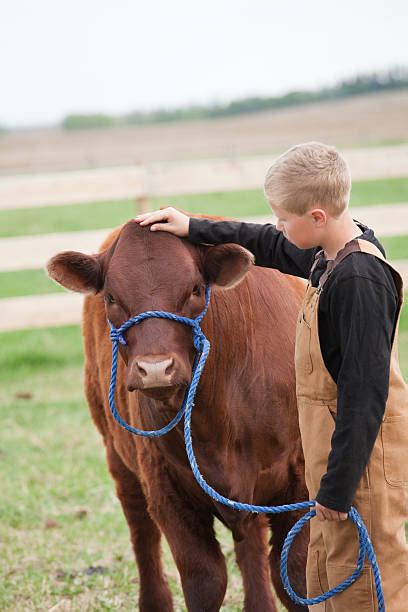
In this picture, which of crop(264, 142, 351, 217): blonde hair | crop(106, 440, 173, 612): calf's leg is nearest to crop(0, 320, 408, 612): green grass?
crop(106, 440, 173, 612): calf's leg

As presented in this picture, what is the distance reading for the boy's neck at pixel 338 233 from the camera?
2.53 meters

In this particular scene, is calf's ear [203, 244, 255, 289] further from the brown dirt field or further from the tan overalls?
the brown dirt field

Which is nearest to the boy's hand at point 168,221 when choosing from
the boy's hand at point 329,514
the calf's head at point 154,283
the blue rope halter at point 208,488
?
the calf's head at point 154,283

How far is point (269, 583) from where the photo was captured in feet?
12.6

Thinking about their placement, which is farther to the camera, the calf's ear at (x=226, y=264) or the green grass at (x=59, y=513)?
the green grass at (x=59, y=513)

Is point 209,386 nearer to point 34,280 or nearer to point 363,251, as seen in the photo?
point 363,251

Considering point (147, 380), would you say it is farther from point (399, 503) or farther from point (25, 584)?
point (25, 584)

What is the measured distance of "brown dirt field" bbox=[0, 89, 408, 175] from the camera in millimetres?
23188

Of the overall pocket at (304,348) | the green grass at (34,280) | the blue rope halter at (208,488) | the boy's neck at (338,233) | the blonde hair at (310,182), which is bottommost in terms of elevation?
the green grass at (34,280)

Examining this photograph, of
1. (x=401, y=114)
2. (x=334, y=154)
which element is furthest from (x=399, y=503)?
(x=401, y=114)

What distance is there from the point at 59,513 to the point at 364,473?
117 inches

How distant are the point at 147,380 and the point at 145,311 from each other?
0.26 m

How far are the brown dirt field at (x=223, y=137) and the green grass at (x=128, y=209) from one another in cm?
294

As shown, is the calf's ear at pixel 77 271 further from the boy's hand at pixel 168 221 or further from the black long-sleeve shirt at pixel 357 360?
the black long-sleeve shirt at pixel 357 360
